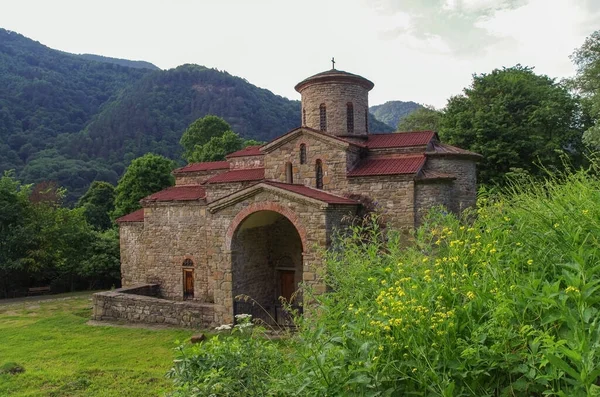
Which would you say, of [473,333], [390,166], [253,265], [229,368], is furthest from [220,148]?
[473,333]

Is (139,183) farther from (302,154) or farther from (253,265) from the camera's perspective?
(302,154)

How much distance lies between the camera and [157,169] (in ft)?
104

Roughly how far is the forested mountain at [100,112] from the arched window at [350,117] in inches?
1786

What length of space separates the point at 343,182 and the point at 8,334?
1115 cm

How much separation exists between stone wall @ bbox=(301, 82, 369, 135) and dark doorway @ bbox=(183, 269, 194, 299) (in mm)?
7767

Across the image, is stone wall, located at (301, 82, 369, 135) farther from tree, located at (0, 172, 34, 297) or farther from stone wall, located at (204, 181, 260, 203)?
tree, located at (0, 172, 34, 297)

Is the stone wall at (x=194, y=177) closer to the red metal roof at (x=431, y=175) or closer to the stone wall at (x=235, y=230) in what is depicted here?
Answer: the stone wall at (x=235, y=230)

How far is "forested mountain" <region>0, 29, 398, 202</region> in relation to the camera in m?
55.0

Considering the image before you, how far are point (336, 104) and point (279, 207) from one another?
6.50 metres

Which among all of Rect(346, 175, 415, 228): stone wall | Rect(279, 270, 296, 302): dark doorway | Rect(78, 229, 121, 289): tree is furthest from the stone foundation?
Rect(78, 229, 121, 289): tree

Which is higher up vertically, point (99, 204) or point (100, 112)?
point (100, 112)

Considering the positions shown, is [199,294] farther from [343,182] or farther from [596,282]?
[596,282]

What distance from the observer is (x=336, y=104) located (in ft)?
52.2

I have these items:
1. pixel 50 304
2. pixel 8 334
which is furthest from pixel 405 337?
pixel 50 304
